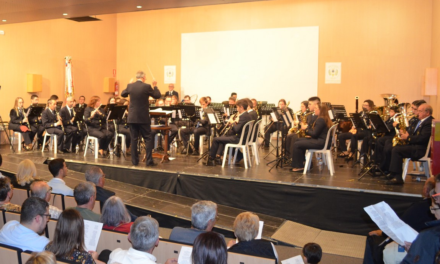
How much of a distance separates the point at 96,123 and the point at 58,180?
400 cm

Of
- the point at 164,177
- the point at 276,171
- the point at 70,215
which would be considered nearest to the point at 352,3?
the point at 276,171

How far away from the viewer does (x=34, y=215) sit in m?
3.09

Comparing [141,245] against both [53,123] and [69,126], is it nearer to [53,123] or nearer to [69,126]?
[69,126]

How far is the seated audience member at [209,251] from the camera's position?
7.90 feet

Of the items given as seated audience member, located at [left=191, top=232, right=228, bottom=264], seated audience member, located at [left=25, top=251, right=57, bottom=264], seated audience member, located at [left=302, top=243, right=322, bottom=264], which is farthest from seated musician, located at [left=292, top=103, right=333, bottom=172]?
seated audience member, located at [left=25, top=251, right=57, bottom=264]

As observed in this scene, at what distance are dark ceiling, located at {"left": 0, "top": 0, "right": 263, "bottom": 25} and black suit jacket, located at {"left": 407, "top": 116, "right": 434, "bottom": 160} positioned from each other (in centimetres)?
383

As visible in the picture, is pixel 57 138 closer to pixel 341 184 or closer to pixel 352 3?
pixel 341 184

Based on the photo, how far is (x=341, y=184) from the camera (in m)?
6.22

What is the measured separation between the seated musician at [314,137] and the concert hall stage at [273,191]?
0.97ft

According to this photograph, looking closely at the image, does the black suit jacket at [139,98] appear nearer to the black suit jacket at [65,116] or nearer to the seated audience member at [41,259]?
the black suit jacket at [65,116]

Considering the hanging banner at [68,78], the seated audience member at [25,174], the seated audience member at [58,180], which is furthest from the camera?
the hanging banner at [68,78]

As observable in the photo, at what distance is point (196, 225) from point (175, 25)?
12.5 meters

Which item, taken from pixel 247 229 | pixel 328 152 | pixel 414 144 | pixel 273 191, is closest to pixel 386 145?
pixel 414 144

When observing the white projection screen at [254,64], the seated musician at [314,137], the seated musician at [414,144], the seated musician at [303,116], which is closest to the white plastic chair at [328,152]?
the seated musician at [314,137]
